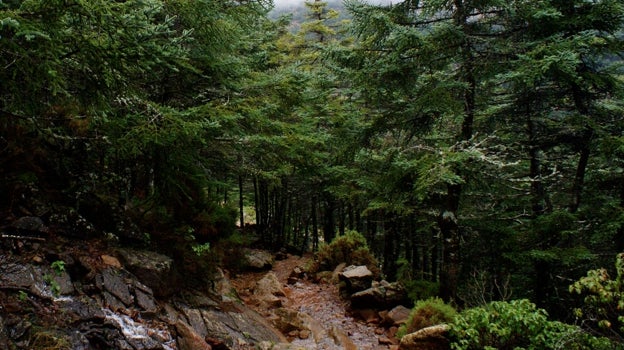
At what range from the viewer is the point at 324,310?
36.2ft

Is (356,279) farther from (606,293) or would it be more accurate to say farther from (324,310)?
(606,293)

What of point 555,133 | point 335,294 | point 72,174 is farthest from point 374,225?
point 72,174

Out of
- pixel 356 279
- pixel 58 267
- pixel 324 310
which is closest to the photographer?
pixel 58 267

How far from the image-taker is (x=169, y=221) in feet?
26.9

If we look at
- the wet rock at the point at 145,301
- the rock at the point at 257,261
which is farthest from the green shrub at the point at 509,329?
the rock at the point at 257,261

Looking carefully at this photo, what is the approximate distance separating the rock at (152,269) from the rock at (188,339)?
0.97 metres

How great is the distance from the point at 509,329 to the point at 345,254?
8411 mm

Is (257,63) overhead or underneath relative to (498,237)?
overhead

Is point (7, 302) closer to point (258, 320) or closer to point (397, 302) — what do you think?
point (258, 320)

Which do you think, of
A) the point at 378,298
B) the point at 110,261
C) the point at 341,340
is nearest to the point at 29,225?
the point at 110,261

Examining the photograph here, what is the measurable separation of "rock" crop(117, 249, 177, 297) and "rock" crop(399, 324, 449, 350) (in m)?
5.02

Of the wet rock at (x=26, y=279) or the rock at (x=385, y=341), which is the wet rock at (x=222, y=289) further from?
the wet rock at (x=26, y=279)

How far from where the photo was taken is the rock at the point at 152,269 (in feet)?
20.5

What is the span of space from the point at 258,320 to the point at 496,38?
9047 millimetres
